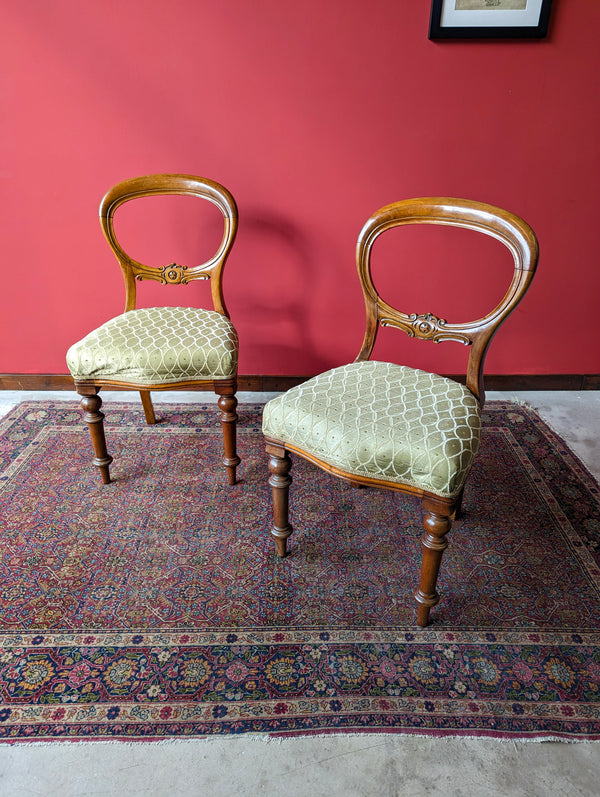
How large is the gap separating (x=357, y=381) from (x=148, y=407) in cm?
118

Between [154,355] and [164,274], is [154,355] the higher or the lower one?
the lower one

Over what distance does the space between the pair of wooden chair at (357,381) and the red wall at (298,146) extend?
1.25 ft

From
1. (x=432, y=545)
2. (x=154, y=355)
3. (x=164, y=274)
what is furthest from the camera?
(x=164, y=274)

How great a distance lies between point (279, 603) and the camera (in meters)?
1.55

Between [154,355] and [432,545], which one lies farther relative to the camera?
[154,355]

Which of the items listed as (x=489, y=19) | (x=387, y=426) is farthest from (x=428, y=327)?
(x=489, y=19)

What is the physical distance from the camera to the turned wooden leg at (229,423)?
1872 millimetres

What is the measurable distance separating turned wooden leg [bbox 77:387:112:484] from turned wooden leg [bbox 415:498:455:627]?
47.2 inches

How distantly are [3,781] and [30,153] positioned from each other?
88.4 inches

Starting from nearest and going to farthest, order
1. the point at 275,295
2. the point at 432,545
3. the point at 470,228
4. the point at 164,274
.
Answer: the point at 432,545
the point at 470,228
the point at 164,274
the point at 275,295

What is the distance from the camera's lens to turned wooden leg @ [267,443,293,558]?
5.01ft

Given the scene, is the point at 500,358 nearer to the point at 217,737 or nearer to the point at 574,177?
the point at 574,177

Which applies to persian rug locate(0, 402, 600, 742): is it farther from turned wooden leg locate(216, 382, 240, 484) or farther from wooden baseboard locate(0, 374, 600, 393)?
wooden baseboard locate(0, 374, 600, 393)

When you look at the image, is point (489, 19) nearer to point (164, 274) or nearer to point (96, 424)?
point (164, 274)
